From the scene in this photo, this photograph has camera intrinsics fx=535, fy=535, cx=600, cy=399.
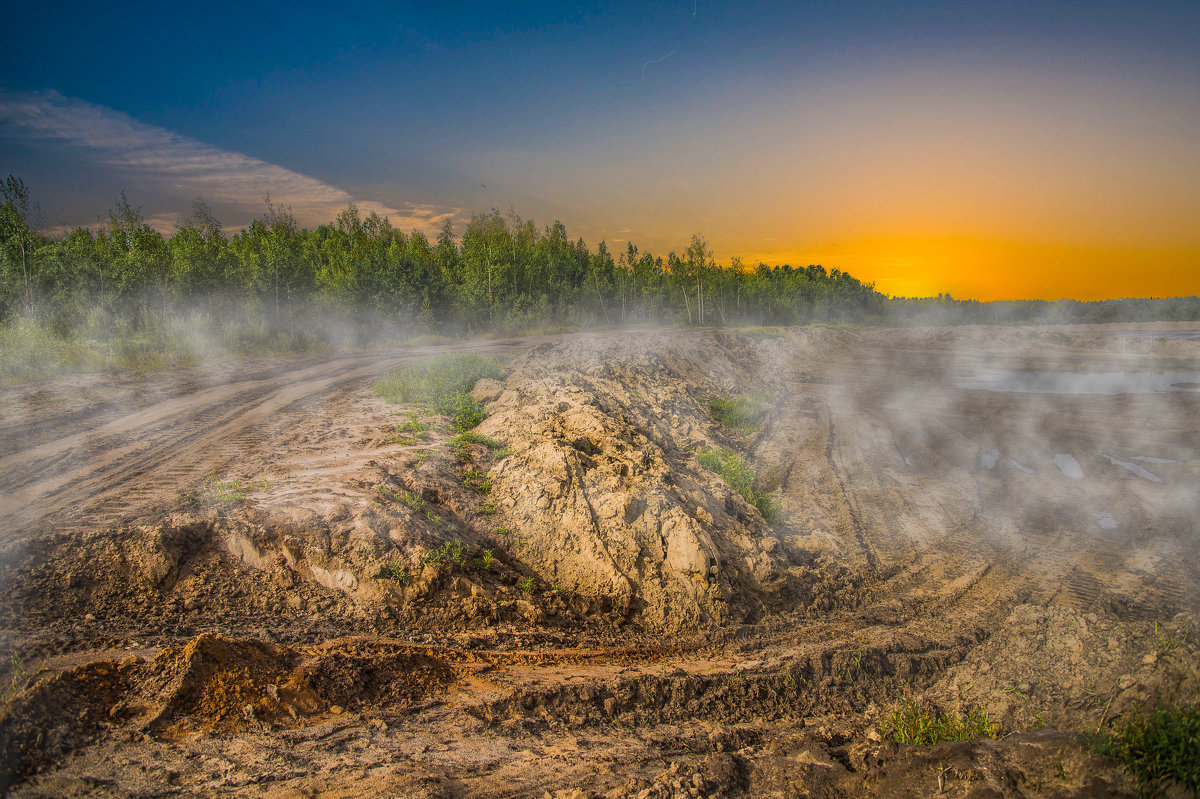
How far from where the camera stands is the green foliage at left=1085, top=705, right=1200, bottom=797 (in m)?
3.15

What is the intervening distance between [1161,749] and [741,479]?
755 cm

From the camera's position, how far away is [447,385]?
41.0 ft

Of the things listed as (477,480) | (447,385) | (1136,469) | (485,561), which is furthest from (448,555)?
(1136,469)

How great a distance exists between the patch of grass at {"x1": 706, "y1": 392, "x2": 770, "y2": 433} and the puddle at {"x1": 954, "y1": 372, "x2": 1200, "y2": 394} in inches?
455

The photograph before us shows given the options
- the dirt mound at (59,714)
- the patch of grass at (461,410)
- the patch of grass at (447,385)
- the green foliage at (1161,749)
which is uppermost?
the patch of grass at (447,385)

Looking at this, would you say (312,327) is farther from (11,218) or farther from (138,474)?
(138,474)

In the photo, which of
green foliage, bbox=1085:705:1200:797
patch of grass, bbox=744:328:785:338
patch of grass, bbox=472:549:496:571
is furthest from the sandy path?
patch of grass, bbox=744:328:785:338

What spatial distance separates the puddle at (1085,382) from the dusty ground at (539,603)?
9992 mm

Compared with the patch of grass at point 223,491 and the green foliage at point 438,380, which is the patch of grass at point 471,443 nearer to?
the green foliage at point 438,380

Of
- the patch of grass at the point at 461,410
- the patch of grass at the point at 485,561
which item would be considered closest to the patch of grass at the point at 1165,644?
the patch of grass at the point at 485,561

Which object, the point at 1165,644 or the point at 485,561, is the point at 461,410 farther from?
the point at 1165,644

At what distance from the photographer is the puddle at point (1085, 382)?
2192 centimetres

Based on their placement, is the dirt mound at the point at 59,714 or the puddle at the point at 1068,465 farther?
the puddle at the point at 1068,465

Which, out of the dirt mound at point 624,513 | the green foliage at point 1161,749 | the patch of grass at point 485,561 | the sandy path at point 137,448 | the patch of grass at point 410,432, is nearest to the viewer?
the green foliage at point 1161,749
